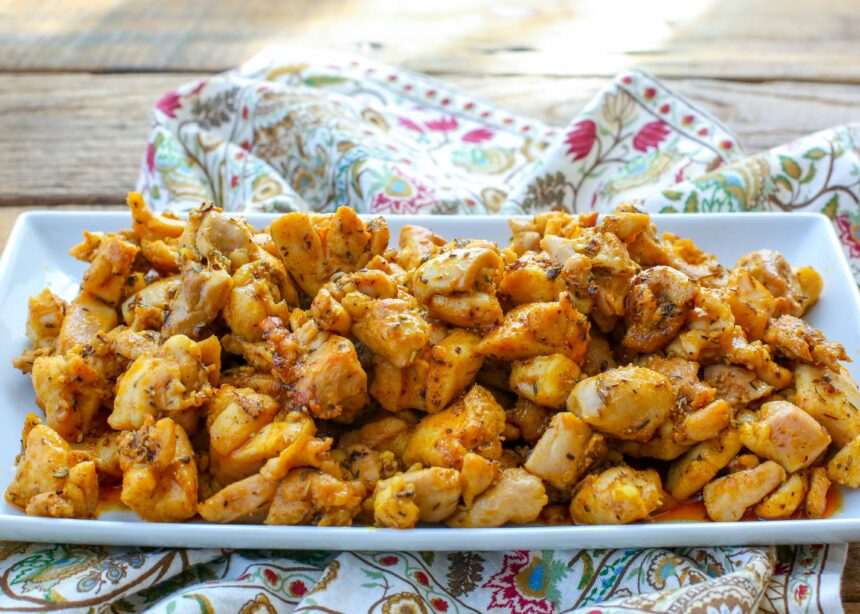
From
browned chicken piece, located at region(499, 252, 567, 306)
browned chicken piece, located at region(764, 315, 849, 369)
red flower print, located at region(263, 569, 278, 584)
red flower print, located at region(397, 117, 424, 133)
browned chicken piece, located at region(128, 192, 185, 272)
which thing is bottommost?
red flower print, located at region(263, 569, 278, 584)

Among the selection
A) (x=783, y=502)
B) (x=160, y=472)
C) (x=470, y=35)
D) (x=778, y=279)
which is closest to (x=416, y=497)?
(x=160, y=472)

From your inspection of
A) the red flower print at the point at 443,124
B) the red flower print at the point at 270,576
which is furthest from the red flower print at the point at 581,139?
the red flower print at the point at 270,576

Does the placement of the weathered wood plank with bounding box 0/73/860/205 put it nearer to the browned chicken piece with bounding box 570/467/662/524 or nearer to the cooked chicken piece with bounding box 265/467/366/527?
the cooked chicken piece with bounding box 265/467/366/527

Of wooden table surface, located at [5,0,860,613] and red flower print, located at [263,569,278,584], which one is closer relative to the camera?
red flower print, located at [263,569,278,584]

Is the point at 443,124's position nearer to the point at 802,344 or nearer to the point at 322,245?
the point at 322,245

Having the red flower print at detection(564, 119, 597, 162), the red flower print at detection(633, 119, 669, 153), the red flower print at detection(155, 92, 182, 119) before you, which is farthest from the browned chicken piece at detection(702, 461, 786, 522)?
the red flower print at detection(155, 92, 182, 119)

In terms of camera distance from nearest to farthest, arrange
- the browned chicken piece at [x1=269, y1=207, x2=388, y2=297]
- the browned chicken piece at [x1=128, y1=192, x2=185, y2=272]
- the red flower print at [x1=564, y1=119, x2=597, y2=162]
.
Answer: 1. the browned chicken piece at [x1=269, y1=207, x2=388, y2=297]
2. the browned chicken piece at [x1=128, y1=192, x2=185, y2=272]
3. the red flower print at [x1=564, y1=119, x2=597, y2=162]

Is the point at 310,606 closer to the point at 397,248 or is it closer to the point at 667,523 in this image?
the point at 667,523
